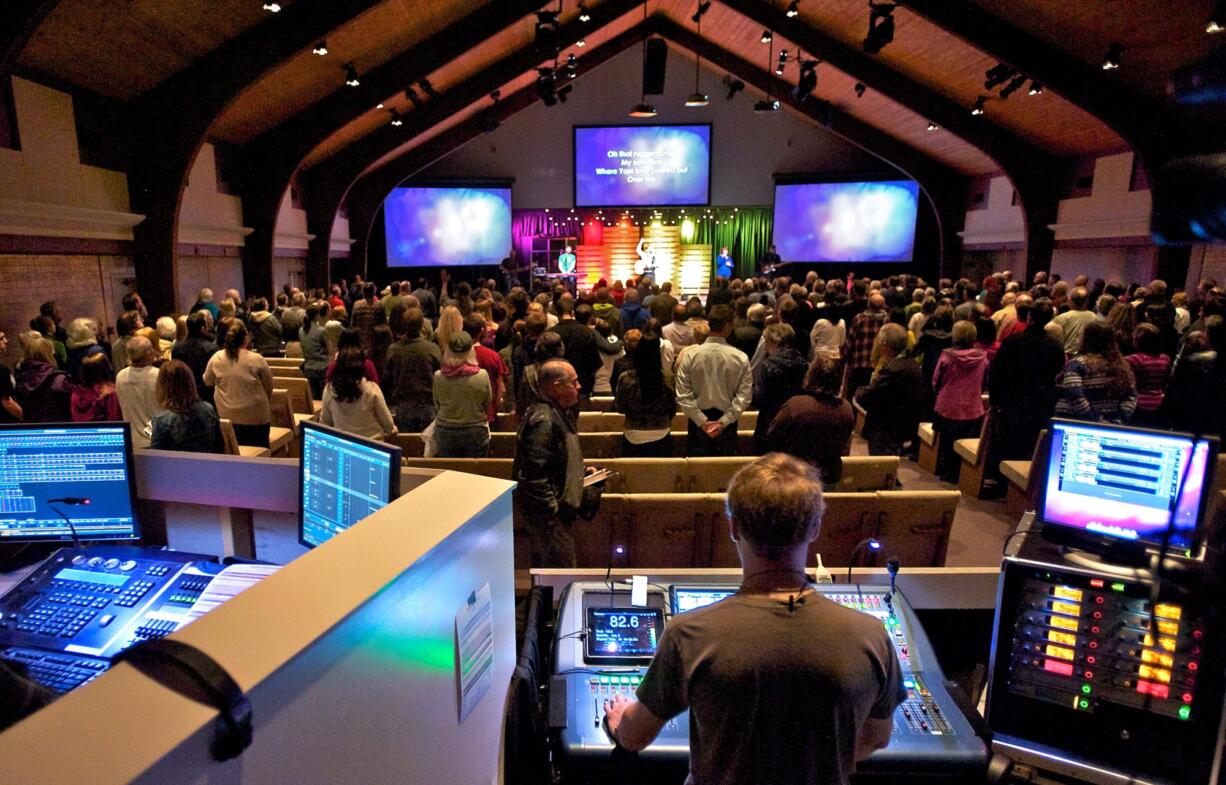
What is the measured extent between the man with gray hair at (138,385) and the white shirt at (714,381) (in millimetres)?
3016

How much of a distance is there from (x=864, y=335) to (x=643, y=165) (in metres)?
10.9

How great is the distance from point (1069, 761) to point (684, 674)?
123 centimetres

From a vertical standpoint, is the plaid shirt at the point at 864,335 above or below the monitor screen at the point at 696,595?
above

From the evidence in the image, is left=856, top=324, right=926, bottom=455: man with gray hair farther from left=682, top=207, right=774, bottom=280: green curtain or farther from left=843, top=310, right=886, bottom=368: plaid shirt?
left=682, top=207, right=774, bottom=280: green curtain

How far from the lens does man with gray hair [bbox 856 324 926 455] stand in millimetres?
4875

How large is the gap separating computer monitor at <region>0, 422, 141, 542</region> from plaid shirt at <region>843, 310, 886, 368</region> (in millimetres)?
5908

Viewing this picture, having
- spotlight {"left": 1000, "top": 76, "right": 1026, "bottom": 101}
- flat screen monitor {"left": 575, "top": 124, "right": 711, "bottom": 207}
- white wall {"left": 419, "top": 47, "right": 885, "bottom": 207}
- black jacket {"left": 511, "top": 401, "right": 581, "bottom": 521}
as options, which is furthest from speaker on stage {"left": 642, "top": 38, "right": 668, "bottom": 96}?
black jacket {"left": 511, "top": 401, "right": 581, "bottom": 521}

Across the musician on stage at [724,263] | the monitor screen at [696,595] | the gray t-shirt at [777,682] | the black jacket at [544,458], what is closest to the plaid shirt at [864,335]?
the black jacket at [544,458]

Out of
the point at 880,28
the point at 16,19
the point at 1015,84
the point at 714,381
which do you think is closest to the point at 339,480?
the point at 714,381

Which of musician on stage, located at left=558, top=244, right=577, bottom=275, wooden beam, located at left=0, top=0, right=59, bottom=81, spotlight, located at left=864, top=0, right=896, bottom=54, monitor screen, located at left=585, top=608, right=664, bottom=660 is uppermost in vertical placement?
spotlight, located at left=864, top=0, right=896, bottom=54

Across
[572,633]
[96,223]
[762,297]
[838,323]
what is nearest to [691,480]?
[572,633]

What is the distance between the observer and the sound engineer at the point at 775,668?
130 cm

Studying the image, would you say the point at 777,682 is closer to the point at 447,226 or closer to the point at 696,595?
the point at 696,595

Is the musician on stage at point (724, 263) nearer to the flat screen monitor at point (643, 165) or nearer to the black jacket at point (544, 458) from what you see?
the flat screen monitor at point (643, 165)
